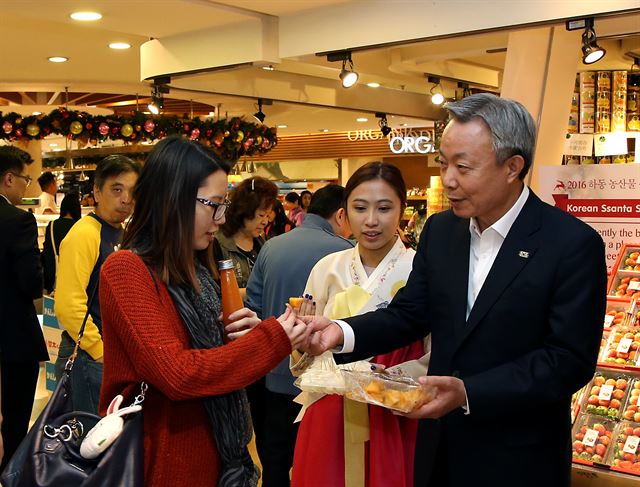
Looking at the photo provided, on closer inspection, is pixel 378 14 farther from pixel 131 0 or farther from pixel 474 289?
pixel 474 289

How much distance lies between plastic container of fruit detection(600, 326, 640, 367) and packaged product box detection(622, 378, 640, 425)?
0.38 ft

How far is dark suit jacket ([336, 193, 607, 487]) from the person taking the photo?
2.03 meters

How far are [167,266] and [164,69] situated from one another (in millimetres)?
5104

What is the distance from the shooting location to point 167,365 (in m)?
1.91

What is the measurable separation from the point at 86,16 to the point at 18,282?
2.39m

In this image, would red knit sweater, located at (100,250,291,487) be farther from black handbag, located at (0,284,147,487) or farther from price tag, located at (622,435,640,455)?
price tag, located at (622,435,640,455)

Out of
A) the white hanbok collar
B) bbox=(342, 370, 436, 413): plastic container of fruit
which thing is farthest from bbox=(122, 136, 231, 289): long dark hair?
the white hanbok collar

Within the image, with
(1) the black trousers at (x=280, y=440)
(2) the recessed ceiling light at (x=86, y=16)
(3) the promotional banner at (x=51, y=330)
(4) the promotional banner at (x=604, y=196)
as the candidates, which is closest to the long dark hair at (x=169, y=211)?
(1) the black trousers at (x=280, y=440)

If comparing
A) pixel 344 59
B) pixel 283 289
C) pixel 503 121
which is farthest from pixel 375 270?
pixel 344 59

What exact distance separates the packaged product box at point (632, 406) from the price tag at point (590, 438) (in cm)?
17

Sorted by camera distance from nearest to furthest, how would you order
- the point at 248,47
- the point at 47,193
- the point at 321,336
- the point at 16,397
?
the point at 321,336 → the point at 16,397 → the point at 248,47 → the point at 47,193

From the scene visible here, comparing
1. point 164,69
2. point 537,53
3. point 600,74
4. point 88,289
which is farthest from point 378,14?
point 88,289

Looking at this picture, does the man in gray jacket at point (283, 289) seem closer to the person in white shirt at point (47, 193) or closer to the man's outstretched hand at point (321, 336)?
the man's outstretched hand at point (321, 336)

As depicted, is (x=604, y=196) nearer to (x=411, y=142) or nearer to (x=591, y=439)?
(x=591, y=439)
